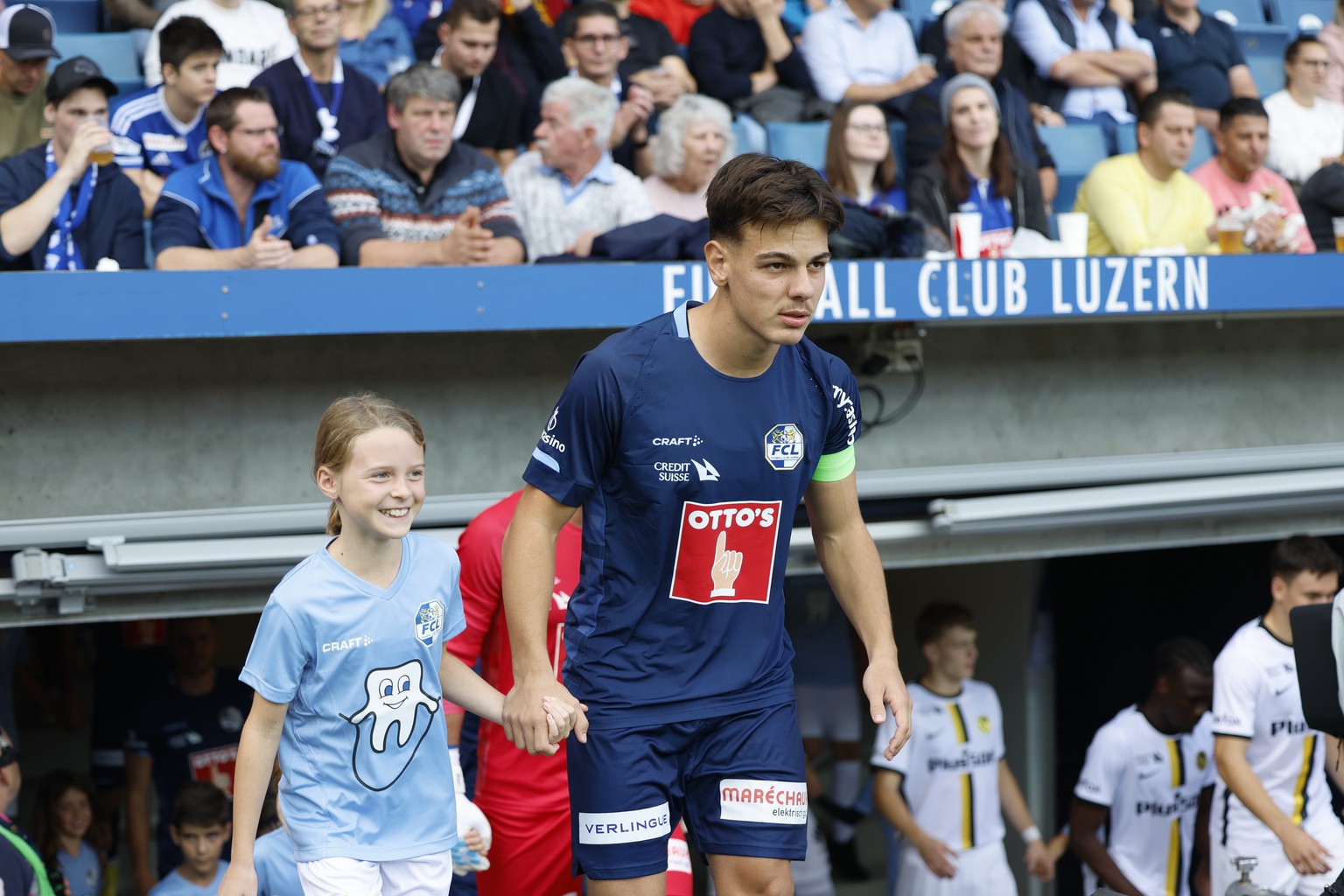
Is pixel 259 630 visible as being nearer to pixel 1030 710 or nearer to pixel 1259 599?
pixel 1259 599

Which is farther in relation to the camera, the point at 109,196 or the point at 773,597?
the point at 109,196

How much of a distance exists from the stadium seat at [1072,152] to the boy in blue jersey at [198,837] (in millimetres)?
4922

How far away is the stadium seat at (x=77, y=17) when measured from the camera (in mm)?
7043

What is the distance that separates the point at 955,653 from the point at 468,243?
3.11m

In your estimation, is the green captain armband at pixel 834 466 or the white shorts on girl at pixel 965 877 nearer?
the green captain armband at pixel 834 466

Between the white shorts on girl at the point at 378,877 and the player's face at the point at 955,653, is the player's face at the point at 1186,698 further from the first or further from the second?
the white shorts on girl at the point at 378,877

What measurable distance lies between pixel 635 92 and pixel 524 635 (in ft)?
13.3

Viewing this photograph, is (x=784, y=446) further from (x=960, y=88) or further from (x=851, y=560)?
(x=960, y=88)

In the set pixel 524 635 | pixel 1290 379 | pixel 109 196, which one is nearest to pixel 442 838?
pixel 524 635

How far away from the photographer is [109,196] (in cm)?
507

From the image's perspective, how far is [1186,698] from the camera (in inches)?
262

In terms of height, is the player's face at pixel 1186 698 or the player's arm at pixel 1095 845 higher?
the player's face at pixel 1186 698

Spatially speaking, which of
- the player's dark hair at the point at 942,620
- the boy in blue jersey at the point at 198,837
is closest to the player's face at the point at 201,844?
the boy in blue jersey at the point at 198,837

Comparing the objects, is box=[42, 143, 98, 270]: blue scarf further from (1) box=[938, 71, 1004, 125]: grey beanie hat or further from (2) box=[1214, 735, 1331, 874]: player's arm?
(2) box=[1214, 735, 1331, 874]: player's arm
